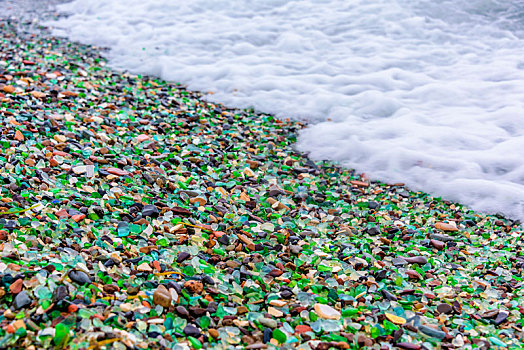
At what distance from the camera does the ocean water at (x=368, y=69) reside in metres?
3.87

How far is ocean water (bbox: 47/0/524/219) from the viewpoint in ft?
12.7

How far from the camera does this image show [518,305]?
2.23 m

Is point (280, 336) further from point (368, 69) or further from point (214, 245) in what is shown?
point (368, 69)

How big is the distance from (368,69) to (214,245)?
4169 mm

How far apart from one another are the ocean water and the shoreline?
1.57 feet

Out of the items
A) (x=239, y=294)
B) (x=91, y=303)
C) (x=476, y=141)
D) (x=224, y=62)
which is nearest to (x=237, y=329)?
(x=239, y=294)

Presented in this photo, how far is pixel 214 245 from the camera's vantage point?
96.2 inches

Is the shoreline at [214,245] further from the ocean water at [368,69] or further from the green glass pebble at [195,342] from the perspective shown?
the ocean water at [368,69]

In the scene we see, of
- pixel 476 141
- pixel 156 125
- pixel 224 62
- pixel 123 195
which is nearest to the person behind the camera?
pixel 123 195

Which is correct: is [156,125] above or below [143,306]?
above

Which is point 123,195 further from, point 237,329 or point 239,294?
point 237,329

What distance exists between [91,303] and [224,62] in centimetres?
458

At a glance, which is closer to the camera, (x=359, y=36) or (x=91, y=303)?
(x=91, y=303)

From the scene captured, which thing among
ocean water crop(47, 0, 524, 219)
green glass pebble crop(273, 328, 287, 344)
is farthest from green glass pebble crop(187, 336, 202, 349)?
ocean water crop(47, 0, 524, 219)
